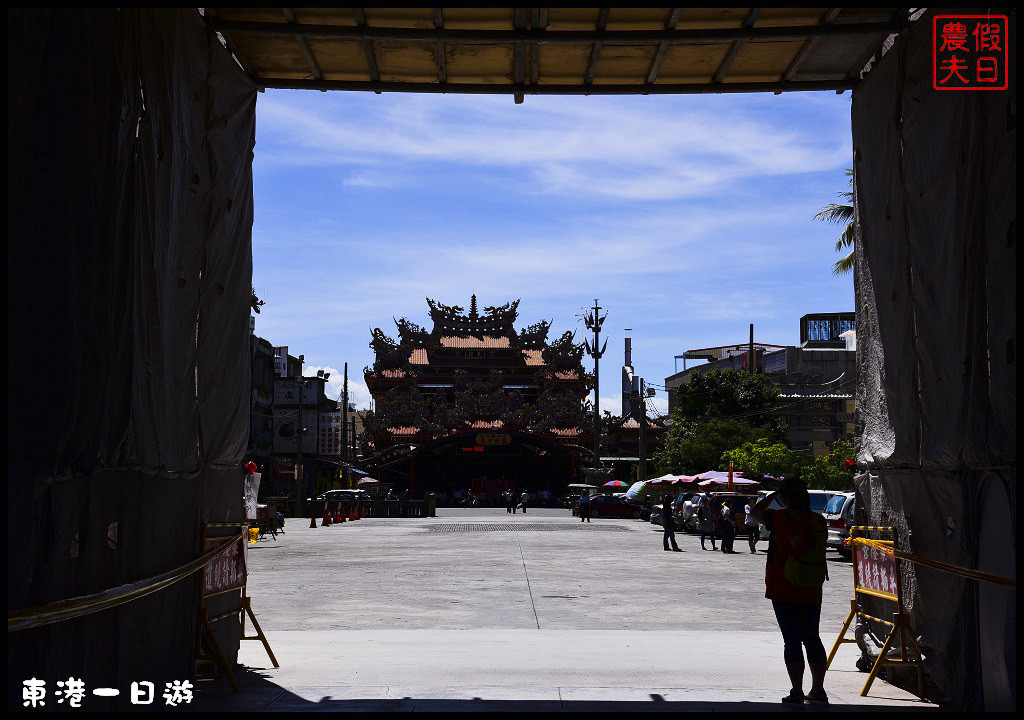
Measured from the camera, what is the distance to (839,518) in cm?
2698

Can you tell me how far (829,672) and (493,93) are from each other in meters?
6.73

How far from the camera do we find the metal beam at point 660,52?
9.54m

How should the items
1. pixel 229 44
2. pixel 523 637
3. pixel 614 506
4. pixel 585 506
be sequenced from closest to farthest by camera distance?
pixel 229 44 < pixel 523 637 < pixel 585 506 < pixel 614 506

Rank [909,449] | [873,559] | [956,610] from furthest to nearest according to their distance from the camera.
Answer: [873,559] < [909,449] < [956,610]

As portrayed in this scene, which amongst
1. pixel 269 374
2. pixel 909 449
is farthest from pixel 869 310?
pixel 269 374

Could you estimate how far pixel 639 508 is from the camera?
194ft

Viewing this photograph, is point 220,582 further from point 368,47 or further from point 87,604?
point 368,47

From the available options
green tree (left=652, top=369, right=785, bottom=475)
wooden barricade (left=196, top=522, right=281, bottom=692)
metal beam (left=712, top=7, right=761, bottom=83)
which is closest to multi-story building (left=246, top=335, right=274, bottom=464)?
green tree (left=652, top=369, right=785, bottom=475)

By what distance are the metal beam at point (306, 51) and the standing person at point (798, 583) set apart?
5886 mm

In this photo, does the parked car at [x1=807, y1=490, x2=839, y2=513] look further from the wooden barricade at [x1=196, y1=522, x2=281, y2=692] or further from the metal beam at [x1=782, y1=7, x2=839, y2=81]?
the wooden barricade at [x1=196, y1=522, x2=281, y2=692]

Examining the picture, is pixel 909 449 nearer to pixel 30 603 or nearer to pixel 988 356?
pixel 988 356

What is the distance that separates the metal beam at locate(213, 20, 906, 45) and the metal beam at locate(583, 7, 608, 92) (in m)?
0.12

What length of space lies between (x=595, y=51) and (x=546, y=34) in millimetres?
589

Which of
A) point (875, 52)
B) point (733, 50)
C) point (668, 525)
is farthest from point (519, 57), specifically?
point (668, 525)
